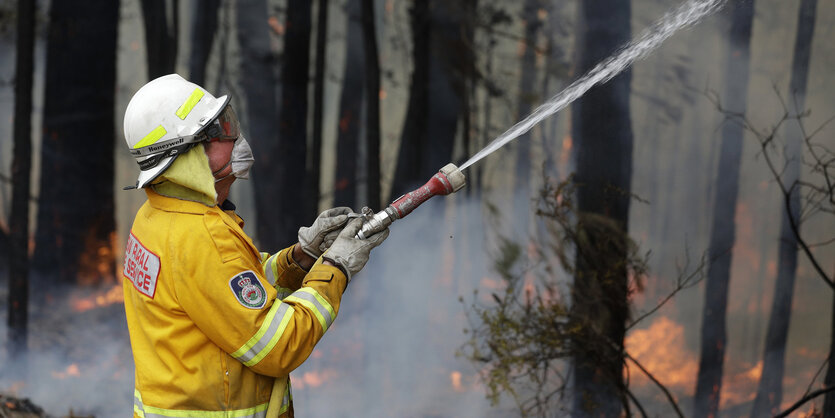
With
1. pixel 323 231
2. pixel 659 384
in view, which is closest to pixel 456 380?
pixel 659 384

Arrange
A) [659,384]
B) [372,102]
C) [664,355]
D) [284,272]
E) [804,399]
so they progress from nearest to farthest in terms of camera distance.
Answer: [284,272], [804,399], [659,384], [664,355], [372,102]

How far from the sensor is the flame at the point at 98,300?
5652mm

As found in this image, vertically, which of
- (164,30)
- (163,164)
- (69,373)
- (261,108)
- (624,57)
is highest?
(164,30)

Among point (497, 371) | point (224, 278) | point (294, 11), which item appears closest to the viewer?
point (224, 278)

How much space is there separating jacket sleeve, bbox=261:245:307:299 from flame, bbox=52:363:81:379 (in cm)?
354

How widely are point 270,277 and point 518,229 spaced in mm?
2359

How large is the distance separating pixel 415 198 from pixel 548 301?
98.6 inches

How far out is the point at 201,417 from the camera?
232 cm

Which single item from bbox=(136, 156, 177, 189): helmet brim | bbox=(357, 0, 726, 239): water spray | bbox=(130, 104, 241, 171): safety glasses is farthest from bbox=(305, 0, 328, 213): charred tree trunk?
bbox=(136, 156, 177, 189): helmet brim

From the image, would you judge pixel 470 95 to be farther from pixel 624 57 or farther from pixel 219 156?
pixel 219 156

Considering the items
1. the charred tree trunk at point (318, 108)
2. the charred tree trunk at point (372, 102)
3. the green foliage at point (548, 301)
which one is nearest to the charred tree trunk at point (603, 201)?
the green foliage at point (548, 301)

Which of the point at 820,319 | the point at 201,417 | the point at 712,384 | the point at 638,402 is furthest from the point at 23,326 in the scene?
the point at 820,319

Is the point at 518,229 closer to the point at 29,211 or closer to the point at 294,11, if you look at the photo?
the point at 294,11

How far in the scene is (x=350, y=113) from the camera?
17.4 feet
